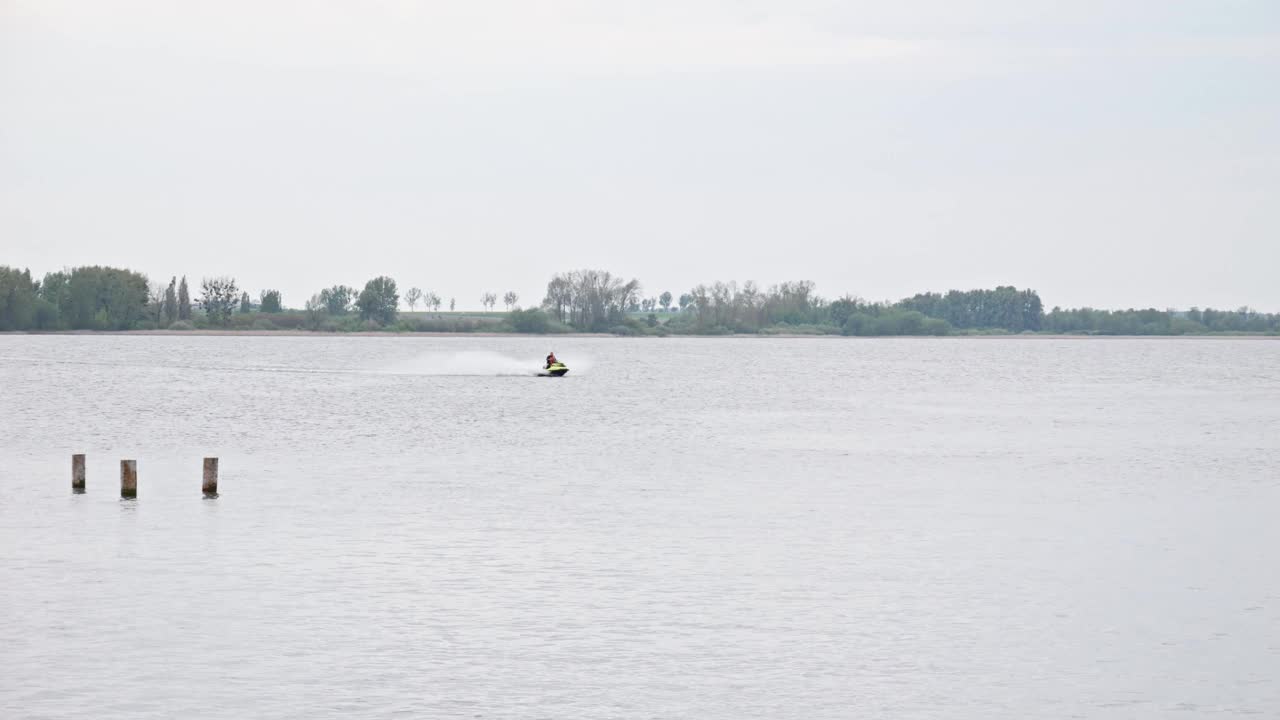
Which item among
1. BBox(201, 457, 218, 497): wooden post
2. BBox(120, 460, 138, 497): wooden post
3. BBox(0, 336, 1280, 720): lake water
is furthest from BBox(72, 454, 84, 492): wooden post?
BBox(201, 457, 218, 497): wooden post

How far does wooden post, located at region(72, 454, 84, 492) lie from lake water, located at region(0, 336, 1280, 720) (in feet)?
1.98

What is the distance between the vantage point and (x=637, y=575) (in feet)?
88.6

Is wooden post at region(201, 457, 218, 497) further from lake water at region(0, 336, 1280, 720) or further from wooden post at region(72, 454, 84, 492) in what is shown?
wooden post at region(72, 454, 84, 492)

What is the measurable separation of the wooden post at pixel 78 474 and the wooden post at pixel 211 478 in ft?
9.92

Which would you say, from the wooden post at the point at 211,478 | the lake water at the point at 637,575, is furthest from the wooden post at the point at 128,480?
the wooden post at the point at 211,478

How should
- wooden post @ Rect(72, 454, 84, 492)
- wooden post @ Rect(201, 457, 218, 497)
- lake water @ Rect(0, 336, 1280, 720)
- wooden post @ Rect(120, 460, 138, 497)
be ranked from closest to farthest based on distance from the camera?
lake water @ Rect(0, 336, 1280, 720), wooden post @ Rect(120, 460, 138, 497), wooden post @ Rect(201, 457, 218, 497), wooden post @ Rect(72, 454, 84, 492)

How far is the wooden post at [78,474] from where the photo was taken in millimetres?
38250

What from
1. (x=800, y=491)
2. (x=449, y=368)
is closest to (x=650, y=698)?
(x=800, y=491)

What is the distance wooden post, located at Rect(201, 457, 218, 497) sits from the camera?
37781 millimetres

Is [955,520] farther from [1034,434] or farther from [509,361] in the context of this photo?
[509,361]

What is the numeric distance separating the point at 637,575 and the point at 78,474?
17652mm

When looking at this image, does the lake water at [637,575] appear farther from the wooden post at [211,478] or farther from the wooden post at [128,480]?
the wooden post at [211,478]

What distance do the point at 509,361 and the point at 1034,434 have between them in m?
109

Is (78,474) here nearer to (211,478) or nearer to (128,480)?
(128,480)
